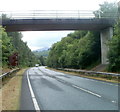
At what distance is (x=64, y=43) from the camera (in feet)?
268

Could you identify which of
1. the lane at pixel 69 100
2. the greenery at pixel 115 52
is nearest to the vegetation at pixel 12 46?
the lane at pixel 69 100

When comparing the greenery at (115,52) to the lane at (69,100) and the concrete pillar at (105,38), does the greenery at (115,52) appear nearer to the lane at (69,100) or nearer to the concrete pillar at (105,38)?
the concrete pillar at (105,38)

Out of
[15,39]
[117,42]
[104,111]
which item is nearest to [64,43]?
[15,39]

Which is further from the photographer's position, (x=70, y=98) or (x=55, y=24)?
(x=55, y=24)

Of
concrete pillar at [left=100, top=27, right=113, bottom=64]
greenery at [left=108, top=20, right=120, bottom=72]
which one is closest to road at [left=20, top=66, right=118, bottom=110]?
greenery at [left=108, top=20, right=120, bottom=72]

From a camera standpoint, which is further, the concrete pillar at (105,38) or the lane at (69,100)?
the concrete pillar at (105,38)

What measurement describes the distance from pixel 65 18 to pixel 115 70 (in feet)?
34.0

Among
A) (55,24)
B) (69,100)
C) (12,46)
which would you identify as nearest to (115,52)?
(55,24)

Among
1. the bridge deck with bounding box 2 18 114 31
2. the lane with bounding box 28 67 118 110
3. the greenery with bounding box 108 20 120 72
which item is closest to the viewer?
the lane with bounding box 28 67 118 110

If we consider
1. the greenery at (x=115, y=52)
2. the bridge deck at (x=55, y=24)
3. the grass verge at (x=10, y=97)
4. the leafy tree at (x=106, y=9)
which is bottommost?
the grass verge at (x=10, y=97)

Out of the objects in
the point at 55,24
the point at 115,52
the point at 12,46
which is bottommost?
the point at 115,52

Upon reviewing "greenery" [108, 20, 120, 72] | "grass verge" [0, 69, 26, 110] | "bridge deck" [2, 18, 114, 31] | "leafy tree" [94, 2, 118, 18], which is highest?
"leafy tree" [94, 2, 118, 18]

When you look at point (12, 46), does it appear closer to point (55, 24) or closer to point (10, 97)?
point (55, 24)

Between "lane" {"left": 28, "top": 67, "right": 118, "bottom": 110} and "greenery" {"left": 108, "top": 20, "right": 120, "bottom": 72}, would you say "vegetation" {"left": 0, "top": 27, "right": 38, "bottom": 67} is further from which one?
"greenery" {"left": 108, "top": 20, "right": 120, "bottom": 72}
